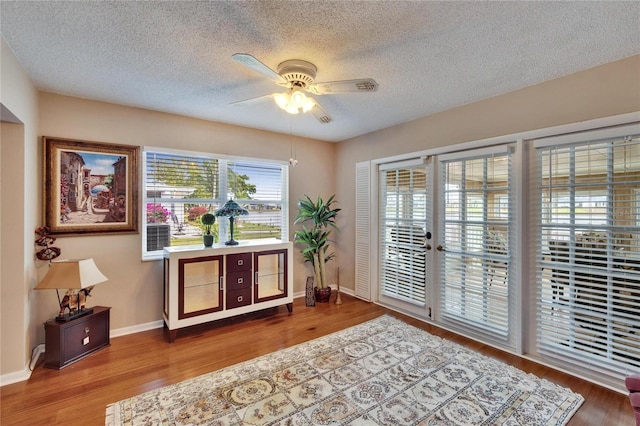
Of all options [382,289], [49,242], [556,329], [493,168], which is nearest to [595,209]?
[493,168]

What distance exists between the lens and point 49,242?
270cm

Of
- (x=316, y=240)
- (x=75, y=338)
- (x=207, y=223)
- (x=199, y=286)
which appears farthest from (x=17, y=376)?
(x=316, y=240)

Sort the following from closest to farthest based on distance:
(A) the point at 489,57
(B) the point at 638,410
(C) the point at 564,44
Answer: (B) the point at 638,410 < (C) the point at 564,44 < (A) the point at 489,57

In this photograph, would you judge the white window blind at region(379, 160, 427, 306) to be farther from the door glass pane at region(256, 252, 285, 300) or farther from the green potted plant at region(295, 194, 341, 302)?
the door glass pane at region(256, 252, 285, 300)

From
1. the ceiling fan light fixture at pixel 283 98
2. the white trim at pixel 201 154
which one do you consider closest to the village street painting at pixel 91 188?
the white trim at pixel 201 154

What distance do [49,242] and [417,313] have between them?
13.3ft

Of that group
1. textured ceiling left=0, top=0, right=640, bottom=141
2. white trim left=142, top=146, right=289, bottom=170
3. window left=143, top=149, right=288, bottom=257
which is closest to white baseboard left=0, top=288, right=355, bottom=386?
window left=143, top=149, right=288, bottom=257

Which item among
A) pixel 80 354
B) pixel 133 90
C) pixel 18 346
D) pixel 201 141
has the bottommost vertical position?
pixel 80 354

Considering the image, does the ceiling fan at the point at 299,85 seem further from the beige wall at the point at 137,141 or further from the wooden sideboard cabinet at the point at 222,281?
the wooden sideboard cabinet at the point at 222,281

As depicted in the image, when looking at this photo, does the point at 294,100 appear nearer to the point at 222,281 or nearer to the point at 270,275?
the point at 222,281

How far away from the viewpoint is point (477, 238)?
9.86 ft

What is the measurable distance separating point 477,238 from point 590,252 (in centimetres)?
88

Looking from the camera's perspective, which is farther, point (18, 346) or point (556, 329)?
point (556, 329)

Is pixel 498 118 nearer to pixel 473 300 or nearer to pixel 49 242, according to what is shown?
pixel 473 300
